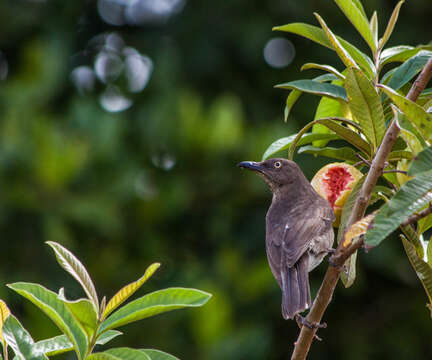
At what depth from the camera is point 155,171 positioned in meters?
7.51

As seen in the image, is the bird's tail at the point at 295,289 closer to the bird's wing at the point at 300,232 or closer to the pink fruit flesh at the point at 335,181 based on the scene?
the bird's wing at the point at 300,232

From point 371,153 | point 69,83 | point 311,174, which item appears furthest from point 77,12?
point 371,153

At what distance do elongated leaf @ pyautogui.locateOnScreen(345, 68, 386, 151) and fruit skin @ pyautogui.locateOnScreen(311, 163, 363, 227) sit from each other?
261 millimetres

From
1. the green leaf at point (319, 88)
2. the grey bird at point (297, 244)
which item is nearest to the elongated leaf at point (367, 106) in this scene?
the green leaf at point (319, 88)

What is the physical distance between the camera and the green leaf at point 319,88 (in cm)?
251

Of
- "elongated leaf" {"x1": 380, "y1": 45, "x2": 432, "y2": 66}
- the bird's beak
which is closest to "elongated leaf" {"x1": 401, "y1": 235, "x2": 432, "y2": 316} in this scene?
"elongated leaf" {"x1": 380, "y1": 45, "x2": 432, "y2": 66}

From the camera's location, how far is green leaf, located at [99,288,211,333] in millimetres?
1871

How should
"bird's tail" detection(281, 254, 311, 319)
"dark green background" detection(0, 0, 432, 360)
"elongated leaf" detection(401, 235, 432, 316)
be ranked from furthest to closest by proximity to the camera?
"dark green background" detection(0, 0, 432, 360), "bird's tail" detection(281, 254, 311, 319), "elongated leaf" detection(401, 235, 432, 316)

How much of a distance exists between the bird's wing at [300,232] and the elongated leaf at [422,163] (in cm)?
129

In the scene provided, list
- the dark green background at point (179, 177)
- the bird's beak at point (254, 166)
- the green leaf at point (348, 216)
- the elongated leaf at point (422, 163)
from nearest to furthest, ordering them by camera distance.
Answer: the elongated leaf at point (422, 163), the green leaf at point (348, 216), the bird's beak at point (254, 166), the dark green background at point (179, 177)

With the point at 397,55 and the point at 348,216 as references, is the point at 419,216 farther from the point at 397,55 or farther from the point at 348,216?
the point at 397,55

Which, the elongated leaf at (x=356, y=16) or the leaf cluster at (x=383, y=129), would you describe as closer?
the leaf cluster at (x=383, y=129)

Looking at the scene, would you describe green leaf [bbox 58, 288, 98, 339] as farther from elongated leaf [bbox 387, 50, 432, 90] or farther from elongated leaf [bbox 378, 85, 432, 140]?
elongated leaf [bbox 387, 50, 432, 90]

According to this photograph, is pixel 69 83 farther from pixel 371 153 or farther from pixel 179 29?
pixel 371 153
